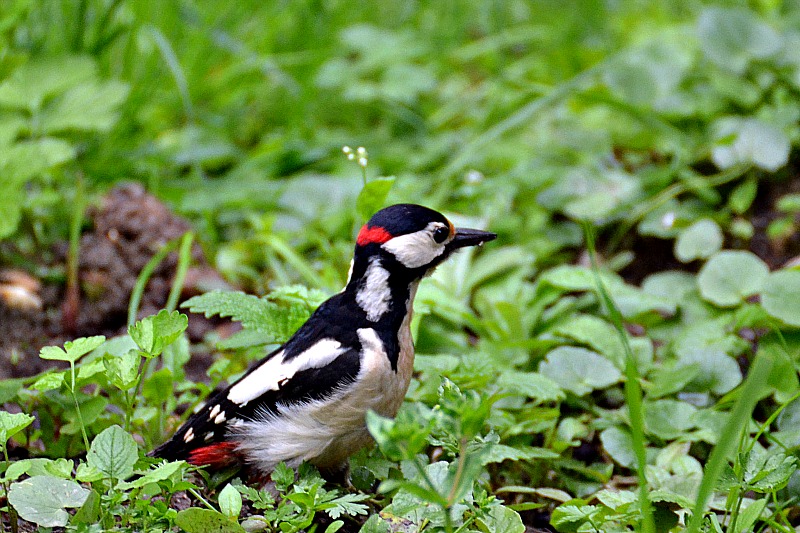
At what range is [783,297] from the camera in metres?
2.71

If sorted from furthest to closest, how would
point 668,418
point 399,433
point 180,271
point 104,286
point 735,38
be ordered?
point 735,38 < point 104,286 < point 180,271 < point 668,418 < point 399,433

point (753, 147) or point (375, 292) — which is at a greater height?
point (375, 292)

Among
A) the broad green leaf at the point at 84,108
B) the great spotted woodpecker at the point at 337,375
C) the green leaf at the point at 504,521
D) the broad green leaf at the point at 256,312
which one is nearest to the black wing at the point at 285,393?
the great spotted woodpecker at the point at 337,375

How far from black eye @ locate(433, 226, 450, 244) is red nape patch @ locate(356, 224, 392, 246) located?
0.43ft

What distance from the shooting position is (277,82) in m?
4.67

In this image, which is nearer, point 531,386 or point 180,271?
point 531,386

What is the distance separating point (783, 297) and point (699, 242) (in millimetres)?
665

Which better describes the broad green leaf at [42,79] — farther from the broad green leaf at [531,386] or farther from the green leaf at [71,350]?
the broad green leaf at [531,386]

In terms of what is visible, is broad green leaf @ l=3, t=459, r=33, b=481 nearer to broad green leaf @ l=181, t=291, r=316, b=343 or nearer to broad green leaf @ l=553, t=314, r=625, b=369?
broad green leaf @ l=181, t=291, r=316, b=343

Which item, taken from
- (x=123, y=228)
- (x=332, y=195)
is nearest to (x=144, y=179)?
(x=123, y=228)

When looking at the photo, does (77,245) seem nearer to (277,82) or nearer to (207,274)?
(207,274)

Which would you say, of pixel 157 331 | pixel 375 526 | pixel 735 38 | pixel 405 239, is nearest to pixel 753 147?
pixel 735 38

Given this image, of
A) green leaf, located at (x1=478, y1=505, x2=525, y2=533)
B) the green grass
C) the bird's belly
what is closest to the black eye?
the green grass

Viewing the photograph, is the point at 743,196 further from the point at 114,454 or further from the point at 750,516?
the point at 114,454
